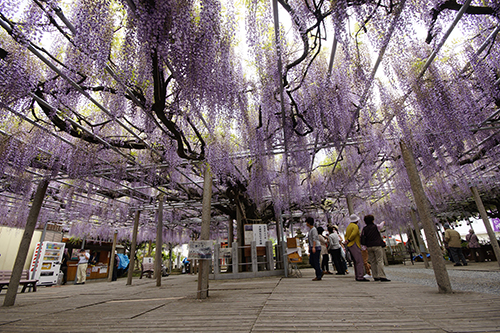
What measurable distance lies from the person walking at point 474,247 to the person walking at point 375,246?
7.49 meters

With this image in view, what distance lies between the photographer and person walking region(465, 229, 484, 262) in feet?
31.9

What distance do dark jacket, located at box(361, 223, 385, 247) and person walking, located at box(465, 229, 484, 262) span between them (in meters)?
7.64

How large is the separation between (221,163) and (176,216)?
9341 mm

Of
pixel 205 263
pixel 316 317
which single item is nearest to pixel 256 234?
pixel 205 263

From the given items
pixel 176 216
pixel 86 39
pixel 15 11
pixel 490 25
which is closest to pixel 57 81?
pixel 15 11

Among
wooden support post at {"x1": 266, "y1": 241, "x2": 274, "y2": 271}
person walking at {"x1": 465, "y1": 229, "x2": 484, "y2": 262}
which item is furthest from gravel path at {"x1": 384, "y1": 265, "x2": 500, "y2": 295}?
person walking at {"x1": 465, "y1": 229, "x2": 484, "y2": 262}

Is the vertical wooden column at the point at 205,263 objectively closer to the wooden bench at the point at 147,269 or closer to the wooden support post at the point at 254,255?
the wooden support post at the point at 254,255

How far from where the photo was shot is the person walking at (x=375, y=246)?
4862mm

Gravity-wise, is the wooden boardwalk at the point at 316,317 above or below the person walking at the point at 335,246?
below

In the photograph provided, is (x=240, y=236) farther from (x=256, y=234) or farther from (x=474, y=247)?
(x=474, y=247)

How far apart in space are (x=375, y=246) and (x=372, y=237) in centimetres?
17

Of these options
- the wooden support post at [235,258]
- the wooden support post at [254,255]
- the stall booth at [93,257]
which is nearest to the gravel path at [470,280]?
the wooden support post at [254,255]

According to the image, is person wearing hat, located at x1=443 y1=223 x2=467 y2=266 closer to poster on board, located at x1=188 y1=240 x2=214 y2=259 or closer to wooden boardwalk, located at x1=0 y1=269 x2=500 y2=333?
wooden boardwalk, located at x1=0 y1=269 x2=500 y2=333

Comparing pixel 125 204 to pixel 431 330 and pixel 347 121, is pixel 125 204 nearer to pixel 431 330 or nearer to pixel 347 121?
pixel 347 121
